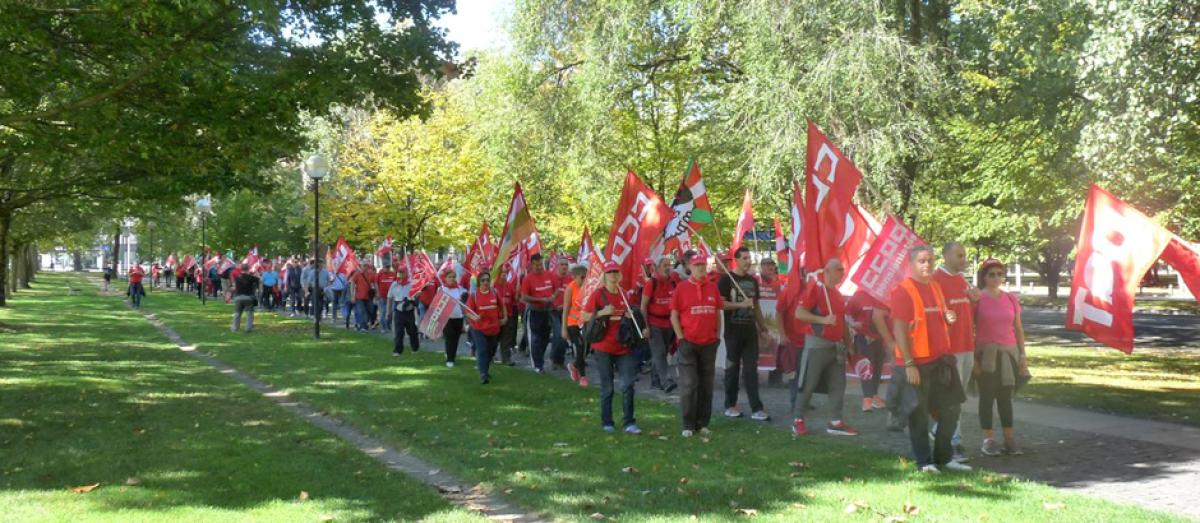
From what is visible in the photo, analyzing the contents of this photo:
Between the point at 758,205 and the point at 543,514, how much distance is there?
17170 millimetres

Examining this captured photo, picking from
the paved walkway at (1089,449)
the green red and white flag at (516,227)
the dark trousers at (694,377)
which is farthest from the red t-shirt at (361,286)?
the dark trousers at (694,377)

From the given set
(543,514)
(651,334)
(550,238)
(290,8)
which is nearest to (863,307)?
(651,334)

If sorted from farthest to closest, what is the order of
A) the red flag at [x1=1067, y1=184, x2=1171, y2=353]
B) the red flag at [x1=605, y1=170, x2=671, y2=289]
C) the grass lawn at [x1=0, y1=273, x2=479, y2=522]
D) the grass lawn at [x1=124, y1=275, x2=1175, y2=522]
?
the red flag at [x1=605, y1=170, x2=671, y2=289] → the red flag at [x1=1067, y1=184, x2=1171, y2=353] → the grass lawn at [x1=0, y1=273, x2=479, y2=522] → the grass lawn at [x1=124, y1=275, x2=1175, y2=522]

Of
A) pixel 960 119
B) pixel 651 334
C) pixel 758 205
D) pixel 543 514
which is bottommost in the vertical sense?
pixel 543 514

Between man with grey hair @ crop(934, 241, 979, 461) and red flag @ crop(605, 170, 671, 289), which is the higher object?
red flag @ crop(605, 170, 671, 289)

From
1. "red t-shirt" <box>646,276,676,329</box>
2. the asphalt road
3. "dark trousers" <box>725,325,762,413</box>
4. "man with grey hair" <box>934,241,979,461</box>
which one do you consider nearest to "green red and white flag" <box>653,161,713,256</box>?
"red t-shirt" <box>646,276,676,329</box>

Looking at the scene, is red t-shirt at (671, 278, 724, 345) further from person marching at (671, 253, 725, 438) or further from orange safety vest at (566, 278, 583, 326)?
orange safety vest at (566, 278, 583, 326)

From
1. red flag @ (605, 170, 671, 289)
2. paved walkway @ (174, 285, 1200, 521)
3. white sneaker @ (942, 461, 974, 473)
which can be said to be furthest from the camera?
red flag @ (605, 170, 671, 289)

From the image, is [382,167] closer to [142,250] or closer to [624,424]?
[624,424]

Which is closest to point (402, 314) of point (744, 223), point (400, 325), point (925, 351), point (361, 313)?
point (400, 325)

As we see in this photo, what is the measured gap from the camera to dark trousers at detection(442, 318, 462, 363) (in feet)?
51.7

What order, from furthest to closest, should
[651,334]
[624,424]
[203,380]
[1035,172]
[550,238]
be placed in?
1. [550,238]
2. [1035,172]
3. [203,380]
4. [651,334]
5. [624,424]

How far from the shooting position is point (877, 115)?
58.9ft

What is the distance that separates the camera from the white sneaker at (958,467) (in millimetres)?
7695
